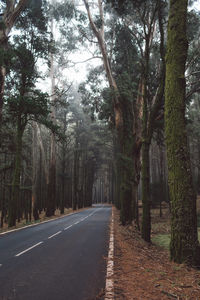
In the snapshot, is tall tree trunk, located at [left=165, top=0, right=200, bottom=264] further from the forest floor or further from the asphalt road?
the asphalt road

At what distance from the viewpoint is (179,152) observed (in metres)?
5.77

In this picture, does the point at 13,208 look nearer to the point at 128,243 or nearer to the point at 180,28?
the point at 128,243

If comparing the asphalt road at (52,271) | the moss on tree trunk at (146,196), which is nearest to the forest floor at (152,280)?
the asphalt road at (52,271)

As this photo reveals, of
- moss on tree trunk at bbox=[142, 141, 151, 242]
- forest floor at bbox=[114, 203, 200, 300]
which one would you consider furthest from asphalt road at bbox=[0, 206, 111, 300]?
moss on tree trunk at bbox=[142, 141, 151, 242]

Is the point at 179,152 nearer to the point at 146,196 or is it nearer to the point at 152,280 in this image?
the point at 152,280

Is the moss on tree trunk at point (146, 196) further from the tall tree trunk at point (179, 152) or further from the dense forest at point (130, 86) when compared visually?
the tall tree trunk at point (179, 152)

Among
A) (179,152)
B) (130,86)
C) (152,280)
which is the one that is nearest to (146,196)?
(179,152)

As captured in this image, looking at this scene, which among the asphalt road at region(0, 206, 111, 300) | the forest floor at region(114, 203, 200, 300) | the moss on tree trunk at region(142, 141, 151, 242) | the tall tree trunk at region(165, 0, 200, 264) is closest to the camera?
the forest floor at region(114, 203, 200, 300)

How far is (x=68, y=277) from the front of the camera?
5293mm

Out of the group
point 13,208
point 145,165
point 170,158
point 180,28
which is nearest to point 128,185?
point 145,165

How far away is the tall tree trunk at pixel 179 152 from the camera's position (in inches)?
218

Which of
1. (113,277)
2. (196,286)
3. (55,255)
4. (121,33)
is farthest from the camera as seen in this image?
(121,33)

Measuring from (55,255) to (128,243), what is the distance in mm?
3357

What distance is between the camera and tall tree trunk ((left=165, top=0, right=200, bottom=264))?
554 cm
